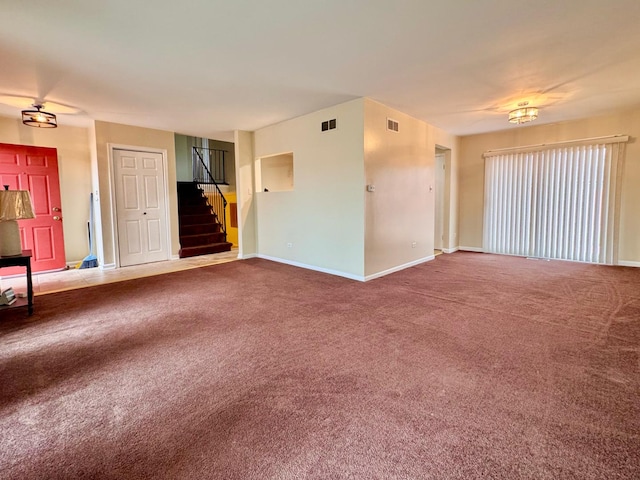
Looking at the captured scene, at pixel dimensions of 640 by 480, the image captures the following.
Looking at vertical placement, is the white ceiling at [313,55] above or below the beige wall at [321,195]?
above

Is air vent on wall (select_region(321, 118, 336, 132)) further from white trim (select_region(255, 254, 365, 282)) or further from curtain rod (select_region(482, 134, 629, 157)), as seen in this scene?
curtain rod (select_region(482, 134, 629, 157))

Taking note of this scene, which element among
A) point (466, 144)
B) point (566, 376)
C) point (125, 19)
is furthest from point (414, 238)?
point (125, 19)

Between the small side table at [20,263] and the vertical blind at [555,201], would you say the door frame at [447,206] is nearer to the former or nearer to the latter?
the vertical blind at [555,201]

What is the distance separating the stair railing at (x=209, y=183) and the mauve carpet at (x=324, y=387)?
17.0 ft

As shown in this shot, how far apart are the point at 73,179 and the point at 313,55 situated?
5.40 meters

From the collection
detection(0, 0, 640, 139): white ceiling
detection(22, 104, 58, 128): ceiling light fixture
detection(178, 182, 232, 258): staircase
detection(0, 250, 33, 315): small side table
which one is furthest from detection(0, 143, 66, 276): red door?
detection(0, 250, 33, 315): small side table

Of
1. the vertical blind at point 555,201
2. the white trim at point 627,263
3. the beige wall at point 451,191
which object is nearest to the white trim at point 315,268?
the beige wall at point 451,191

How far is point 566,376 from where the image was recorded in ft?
6.91

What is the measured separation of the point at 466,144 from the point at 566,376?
Answer: 607 centimetres

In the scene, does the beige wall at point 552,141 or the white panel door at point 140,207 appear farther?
the white panel door at point 140,207

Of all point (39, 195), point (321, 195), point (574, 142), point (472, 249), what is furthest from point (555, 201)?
point (39, 195)

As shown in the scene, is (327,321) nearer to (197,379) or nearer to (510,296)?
(197,379)

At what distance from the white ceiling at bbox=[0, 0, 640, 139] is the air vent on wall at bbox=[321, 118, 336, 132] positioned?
240 millimetres

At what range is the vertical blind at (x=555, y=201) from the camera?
17.9 ft
